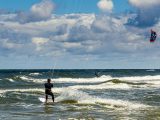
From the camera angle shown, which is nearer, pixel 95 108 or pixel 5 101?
pixel 95 108

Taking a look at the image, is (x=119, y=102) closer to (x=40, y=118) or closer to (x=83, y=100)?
(x=83, y=100)

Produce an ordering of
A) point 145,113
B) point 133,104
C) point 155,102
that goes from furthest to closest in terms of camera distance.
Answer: point 155,102 < point 133,104 < point 145,113

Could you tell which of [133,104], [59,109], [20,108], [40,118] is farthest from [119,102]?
[40,118]

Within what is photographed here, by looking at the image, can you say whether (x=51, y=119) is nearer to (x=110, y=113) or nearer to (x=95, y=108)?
(x=110, y=113)

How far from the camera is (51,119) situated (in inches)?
805

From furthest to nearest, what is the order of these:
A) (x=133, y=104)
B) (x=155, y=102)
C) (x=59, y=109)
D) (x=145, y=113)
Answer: (x=155, y=102)
(x=133, y=104)
(x=59, y=109)
(x=145, y=113)

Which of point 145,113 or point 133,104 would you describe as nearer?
point 145,113

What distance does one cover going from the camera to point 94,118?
20.6 meters

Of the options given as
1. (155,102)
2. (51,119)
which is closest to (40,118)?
(51,119)

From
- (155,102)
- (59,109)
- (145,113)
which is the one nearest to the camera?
(145,113)

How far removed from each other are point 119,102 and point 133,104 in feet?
4.56

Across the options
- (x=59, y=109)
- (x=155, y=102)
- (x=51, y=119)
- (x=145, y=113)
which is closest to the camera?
(x=51, y=119)

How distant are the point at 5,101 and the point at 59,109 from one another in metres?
6.56

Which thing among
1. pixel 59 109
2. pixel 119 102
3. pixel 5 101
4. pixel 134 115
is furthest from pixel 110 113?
pixel 5 101
